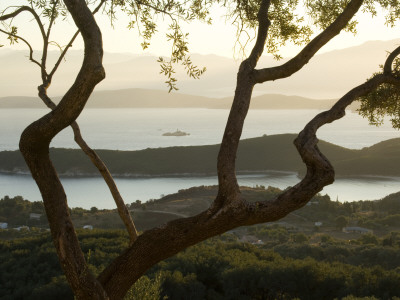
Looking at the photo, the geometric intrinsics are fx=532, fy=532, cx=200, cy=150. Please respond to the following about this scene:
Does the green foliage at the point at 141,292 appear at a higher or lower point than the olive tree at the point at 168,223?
lower

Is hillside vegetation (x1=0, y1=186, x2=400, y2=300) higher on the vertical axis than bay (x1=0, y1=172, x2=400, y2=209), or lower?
higher

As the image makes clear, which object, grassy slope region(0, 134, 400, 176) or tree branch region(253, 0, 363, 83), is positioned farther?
grassy slope region(0, 134, 400, 176)

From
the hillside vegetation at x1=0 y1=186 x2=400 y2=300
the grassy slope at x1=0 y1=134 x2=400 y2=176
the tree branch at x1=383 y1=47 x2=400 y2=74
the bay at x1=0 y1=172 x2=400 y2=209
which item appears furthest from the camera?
the grassy slope at x1=0 y1=134 x2=400 y2=176

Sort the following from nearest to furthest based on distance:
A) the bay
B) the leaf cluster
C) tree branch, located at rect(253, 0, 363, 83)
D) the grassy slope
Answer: tree branch, located at rect(253, 0, 363, 83), the leaf cluster, the bay, the grassy slope

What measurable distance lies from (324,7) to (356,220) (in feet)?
112

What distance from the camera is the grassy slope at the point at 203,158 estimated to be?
3844 inches

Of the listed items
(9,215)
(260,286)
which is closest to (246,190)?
(9,215)

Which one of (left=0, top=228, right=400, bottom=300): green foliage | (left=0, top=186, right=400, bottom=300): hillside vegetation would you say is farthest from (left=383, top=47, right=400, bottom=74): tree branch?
(left=0, top=228, right=400, bottom=300): green foliage

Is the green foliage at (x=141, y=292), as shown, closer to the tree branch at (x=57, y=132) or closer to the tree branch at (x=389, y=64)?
the tree branch at (x=57, y=132)

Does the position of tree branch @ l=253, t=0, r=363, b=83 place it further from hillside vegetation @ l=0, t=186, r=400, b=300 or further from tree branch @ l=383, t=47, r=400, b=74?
hillside vegetation @ l=0, t=186, r=400, b=300

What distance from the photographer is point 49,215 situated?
520 centimetres

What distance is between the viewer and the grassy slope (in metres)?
97.6

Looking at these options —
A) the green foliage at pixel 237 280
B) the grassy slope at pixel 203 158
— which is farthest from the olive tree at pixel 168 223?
the grassy slope at pixel 203 158

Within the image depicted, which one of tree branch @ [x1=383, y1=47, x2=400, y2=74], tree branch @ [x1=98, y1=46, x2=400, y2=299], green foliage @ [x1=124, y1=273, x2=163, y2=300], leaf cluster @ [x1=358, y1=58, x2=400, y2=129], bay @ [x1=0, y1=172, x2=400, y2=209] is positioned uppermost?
tree branch @ [x1=383, y1=47, x2=400, y2=74]
